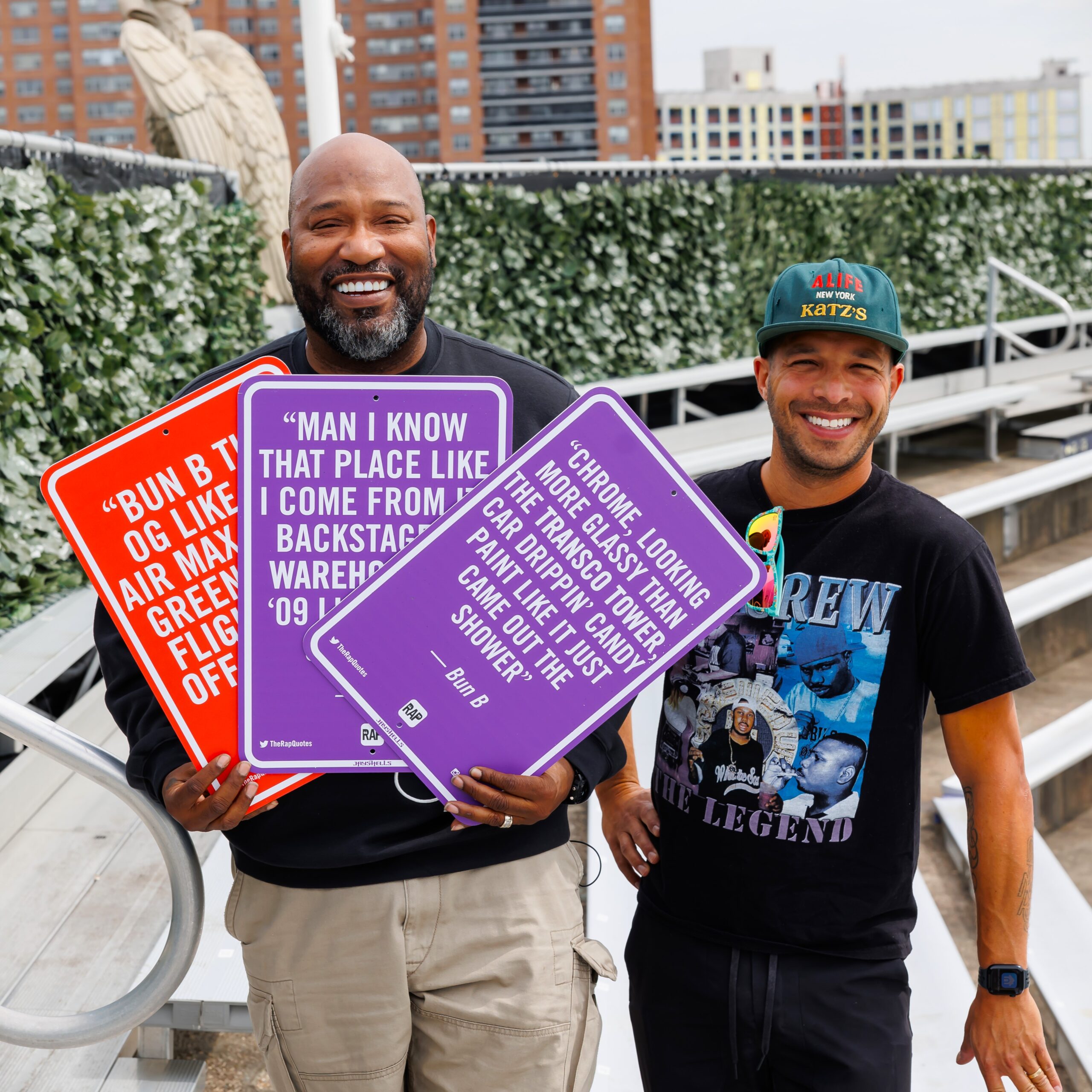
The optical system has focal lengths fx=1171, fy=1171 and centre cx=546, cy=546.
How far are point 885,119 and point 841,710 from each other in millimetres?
172999

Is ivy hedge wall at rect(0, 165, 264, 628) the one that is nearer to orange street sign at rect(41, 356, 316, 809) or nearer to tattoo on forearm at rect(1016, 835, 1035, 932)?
orange street sign at rect(41, 356, 316, 809)

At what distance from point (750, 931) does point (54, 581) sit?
10.1 ft

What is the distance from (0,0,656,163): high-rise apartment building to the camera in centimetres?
10569

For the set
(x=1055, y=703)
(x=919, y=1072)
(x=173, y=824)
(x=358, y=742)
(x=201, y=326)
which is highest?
(x=201, y=326)

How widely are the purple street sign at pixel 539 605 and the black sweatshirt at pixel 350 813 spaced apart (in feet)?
0.37

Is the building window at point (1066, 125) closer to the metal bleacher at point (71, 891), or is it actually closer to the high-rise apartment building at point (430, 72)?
the high-rise apartment building at point (430, 72)

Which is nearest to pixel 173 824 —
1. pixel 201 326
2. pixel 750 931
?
pixel 750 931

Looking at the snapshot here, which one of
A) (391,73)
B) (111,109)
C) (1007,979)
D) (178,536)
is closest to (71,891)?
(178,536)

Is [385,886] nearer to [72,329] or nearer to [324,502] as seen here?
[324,502]

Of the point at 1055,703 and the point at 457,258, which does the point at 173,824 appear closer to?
the point at 1055,703

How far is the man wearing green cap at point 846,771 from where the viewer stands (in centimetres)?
151

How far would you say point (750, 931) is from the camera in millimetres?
1547

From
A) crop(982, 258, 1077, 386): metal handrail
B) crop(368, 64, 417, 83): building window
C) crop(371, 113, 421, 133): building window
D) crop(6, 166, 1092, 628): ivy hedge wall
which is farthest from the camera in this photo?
crop(368, 64, 417, 83): building window

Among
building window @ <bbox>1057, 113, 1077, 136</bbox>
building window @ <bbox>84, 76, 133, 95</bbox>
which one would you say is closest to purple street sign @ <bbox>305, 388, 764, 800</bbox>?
building window @ <bbox>84, 76, 133, 95</bbox>
